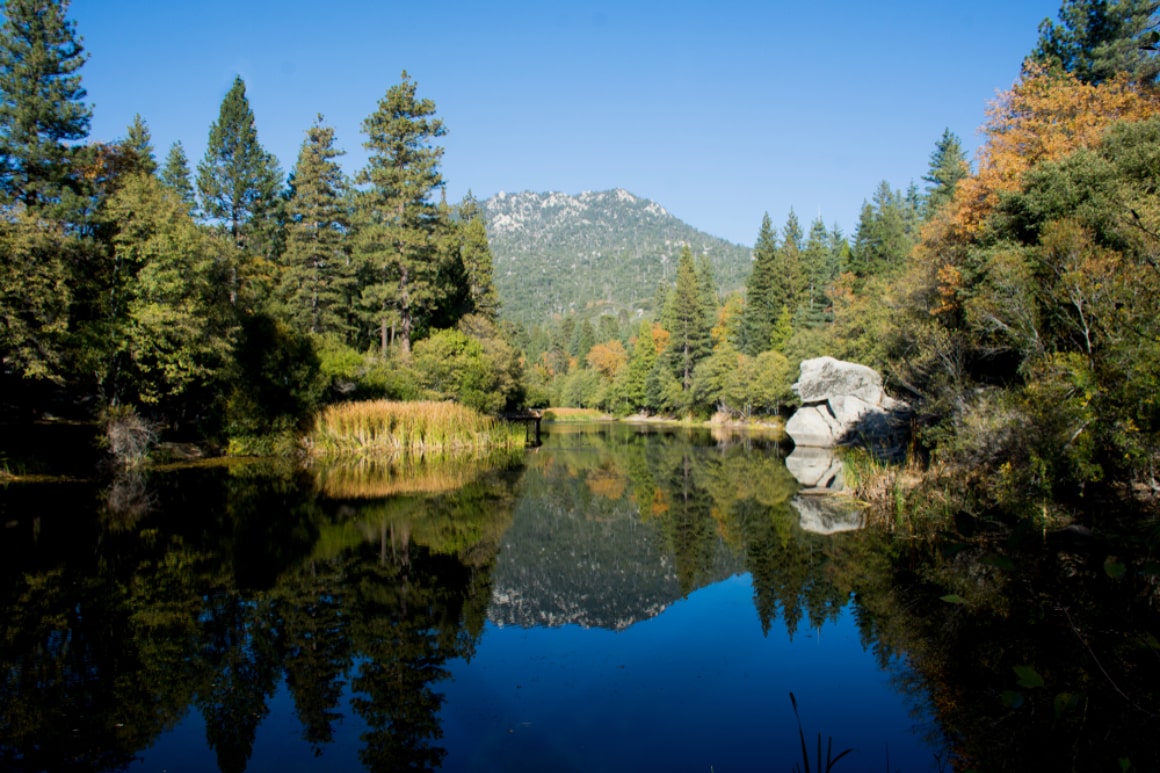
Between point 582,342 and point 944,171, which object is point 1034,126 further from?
point 582,342

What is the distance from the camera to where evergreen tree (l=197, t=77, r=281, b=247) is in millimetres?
40875

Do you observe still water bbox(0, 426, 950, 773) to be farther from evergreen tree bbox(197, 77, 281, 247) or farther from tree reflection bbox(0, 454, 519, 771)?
evergreen tree bbox(197, 77, 281, 247)

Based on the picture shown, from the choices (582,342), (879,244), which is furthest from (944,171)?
(582,342)

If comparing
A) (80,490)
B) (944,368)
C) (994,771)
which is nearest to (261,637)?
(994,771)

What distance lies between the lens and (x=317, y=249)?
3812 centimetres

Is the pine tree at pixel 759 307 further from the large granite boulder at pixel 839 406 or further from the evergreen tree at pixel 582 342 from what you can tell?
the evergreen tree at pixel 582 342

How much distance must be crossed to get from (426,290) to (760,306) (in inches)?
1371

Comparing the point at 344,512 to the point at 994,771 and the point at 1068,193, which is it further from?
the point at 1068,193

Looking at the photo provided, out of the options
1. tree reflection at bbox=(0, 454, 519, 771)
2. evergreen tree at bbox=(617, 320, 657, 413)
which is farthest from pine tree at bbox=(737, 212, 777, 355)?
tree reflection at bbox=(0, 454, 519, 771)

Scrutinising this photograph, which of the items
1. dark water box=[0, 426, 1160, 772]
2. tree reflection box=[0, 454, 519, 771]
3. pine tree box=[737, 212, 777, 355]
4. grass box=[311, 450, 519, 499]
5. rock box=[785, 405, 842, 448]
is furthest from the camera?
pine tree box=[737, 212, 777, 355]

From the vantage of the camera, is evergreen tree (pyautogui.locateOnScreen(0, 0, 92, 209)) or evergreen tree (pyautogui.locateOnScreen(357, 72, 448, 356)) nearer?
evergreen tree (pyautogui.locateOnScreen(0, 0, 92, 209))

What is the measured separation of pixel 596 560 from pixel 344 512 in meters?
5.83

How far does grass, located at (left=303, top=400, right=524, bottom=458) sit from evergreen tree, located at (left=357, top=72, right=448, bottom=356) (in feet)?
26.7

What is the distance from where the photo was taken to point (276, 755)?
16.7 feet
